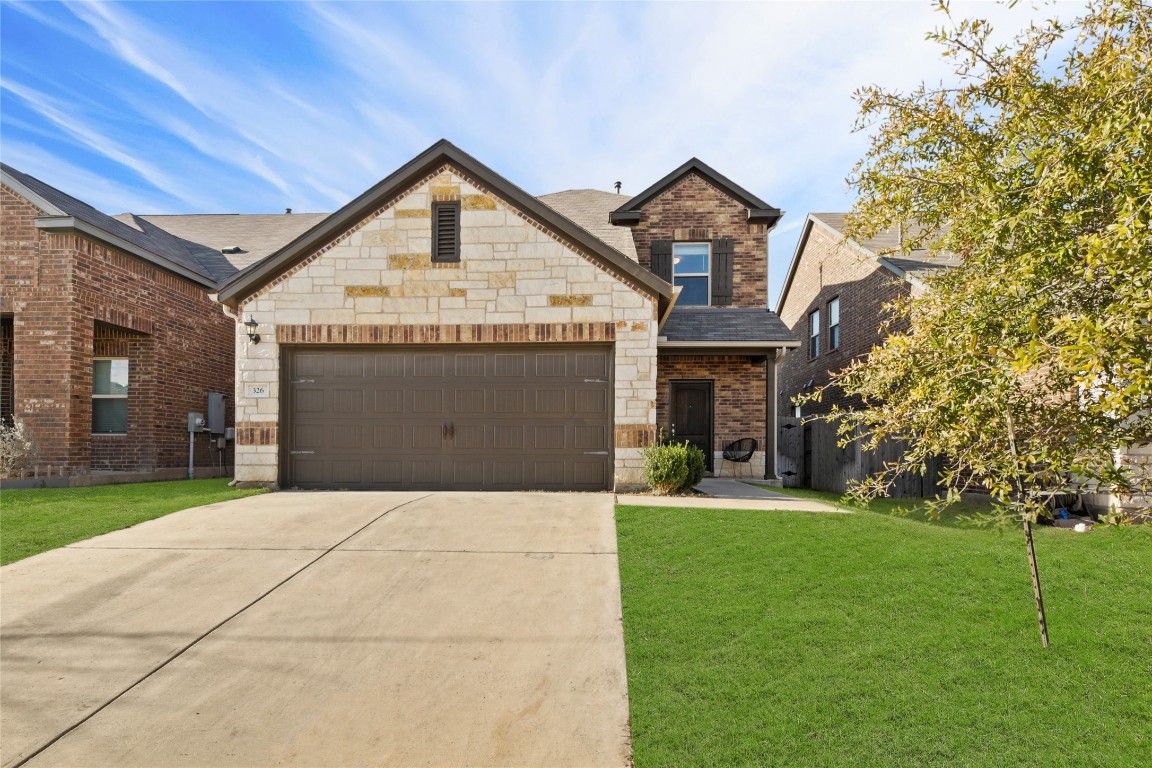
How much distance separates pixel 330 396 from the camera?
1116 centimetres

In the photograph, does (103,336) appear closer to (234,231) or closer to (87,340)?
(87,340)

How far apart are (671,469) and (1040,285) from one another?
646 centimetres

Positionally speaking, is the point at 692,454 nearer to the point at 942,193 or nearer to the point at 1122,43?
the point at 942,193

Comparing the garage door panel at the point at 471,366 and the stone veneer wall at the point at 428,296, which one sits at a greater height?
the stone veneer wall at the point at 428,296

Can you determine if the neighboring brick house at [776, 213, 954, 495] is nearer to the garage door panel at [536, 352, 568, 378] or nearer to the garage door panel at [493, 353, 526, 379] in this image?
the garage door panel at [536, 352, 568, 378]

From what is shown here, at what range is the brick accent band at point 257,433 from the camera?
10953 mm

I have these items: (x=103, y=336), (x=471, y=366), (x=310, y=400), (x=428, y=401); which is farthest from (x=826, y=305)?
(x=103, y=336)

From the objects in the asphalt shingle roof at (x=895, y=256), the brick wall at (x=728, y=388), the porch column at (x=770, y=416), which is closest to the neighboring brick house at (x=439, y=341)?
the brick wall at (x=728, y=388)

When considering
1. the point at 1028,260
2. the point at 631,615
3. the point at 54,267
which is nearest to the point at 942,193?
the point at 1028,260

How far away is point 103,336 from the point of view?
13695 millimetres

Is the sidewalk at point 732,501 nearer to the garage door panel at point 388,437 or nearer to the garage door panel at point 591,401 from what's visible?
the garage door panel at point 591,401

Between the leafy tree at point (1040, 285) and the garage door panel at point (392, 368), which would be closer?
the leafy tree at point (1040, 285)

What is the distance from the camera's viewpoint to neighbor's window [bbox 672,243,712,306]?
15.5 m

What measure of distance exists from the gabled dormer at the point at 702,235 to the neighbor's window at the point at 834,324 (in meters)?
4.37
